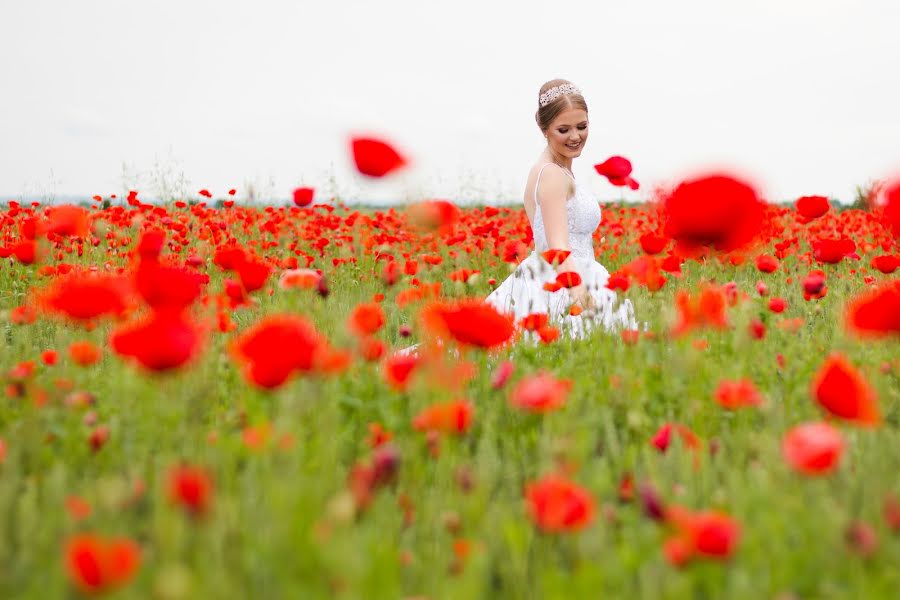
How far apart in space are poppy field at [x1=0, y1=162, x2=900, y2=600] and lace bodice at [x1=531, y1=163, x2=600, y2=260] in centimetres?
162

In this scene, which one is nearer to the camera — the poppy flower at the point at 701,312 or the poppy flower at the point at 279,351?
the poppy flower at the point at 279,351

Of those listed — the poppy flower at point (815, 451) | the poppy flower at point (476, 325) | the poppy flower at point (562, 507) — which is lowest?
the poppy flower at point (562, 507)

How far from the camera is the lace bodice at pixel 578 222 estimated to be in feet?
16.3

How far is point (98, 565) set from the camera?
3.84 ft

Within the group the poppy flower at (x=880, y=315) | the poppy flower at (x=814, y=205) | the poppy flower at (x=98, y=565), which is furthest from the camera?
the poppy flower at (x=814, y=205)

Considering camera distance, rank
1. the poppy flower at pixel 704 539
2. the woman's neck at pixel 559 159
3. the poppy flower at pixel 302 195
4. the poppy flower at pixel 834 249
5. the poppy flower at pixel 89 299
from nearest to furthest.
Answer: the poppy flower at pixel 704 539
the poppy flower at pixel 89 299
the poppy flower at pixel 834 249
the poppy flower at pixel 302 195
the woman's neck at pixel 559 159

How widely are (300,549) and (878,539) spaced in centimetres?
120

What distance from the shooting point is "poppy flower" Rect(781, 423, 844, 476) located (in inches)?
54.7

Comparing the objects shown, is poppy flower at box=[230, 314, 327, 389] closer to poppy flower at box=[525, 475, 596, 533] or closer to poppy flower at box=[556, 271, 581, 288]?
poppy flower at box=[525, 475, 596, 533]

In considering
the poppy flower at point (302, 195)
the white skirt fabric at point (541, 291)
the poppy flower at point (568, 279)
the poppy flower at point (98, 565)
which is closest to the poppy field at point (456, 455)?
the poppy flower at point (98, 565)

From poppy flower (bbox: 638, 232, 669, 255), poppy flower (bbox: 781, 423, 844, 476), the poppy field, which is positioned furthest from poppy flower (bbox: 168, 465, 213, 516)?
poppy flower (bbox: 638, 232, 669, 255)

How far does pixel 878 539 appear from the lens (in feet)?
5.51

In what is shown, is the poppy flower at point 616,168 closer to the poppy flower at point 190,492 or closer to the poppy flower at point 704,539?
the poppy flower at point 704,539

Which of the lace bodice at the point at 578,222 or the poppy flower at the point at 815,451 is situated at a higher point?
the lace bodice at the point at 578,222
